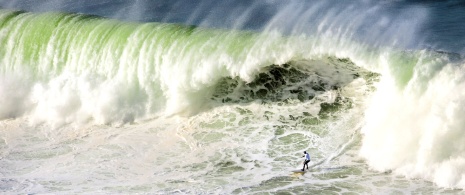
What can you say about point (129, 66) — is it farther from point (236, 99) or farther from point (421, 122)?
point (421, 122)

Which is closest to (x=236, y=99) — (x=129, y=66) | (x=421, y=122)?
(x=129, y=66)

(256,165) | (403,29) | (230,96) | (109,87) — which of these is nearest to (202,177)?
(256,165)

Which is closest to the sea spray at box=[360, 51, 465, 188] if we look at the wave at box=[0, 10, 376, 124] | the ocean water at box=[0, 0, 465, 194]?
the ocean water at box=[0, 0, 465, 194]

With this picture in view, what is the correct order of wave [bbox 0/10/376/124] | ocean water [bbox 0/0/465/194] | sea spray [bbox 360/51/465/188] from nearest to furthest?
sea spray [bbox 360/51/465/188] → ocean water [bbox 0/0/465/194] → wave [bbox 0/10/376/124]

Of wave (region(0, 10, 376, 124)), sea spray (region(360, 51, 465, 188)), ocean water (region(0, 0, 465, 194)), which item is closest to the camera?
sea spray (region(360, 51, 465, 188))

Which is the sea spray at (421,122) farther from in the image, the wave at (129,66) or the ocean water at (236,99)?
the wave at (129,66)

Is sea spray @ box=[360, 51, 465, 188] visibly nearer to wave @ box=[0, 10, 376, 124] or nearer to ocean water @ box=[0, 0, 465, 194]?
ocean water @ box=[0, 0, 465, 194]

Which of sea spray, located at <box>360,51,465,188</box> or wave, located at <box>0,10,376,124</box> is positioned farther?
wave, located at <box>0,10,376,124</box>

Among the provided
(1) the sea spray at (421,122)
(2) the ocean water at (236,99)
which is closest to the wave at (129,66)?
(2) the ocean water at (236,99)

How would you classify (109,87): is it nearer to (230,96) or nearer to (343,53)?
(230,96)
